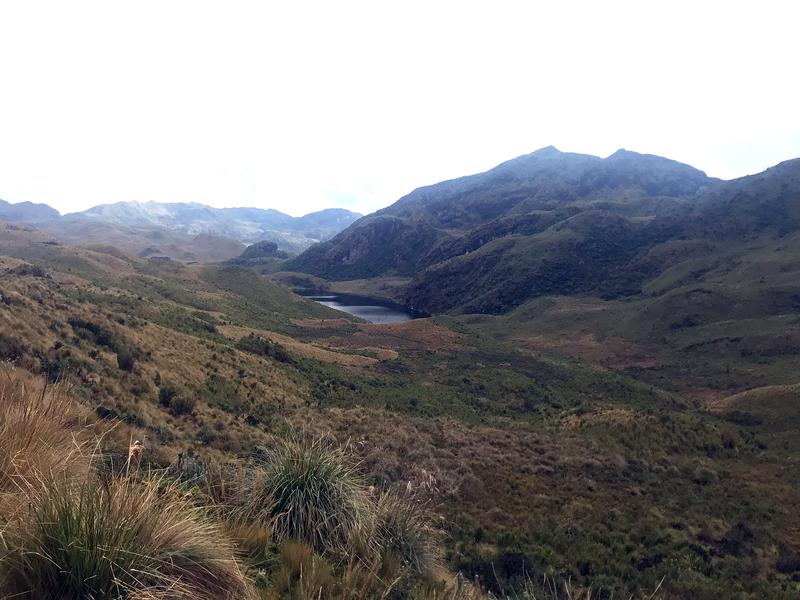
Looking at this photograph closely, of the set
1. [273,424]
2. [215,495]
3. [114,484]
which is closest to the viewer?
[114,484]

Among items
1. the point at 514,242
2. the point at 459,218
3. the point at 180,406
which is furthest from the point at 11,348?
the point at 459,218

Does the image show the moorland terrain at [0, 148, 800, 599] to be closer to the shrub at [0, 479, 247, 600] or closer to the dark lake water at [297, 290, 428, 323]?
the shrub at [0, 479, 247, 600]

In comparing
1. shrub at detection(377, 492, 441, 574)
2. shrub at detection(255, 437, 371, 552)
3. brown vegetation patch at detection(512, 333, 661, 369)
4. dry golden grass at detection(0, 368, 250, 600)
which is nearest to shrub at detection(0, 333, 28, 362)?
shrub at detection(255, 437, 371, 552)

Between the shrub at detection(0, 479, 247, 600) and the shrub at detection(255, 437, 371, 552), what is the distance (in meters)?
1.28

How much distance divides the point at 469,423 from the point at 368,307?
247ft

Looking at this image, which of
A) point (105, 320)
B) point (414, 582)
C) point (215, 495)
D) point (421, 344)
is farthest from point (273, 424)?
point (421, 344)

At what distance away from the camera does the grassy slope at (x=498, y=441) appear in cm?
1077

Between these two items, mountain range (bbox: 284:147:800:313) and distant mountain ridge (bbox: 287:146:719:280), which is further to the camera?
distant mountain ridge (bbox: 287:146:719:280)

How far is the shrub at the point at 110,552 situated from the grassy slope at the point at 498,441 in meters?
4.16

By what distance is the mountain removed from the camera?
91812 millimetres

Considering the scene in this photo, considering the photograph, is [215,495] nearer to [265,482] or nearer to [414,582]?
[265,482]

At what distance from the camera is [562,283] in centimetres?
8844

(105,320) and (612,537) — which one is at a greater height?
(105,320)

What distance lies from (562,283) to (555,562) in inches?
3278
